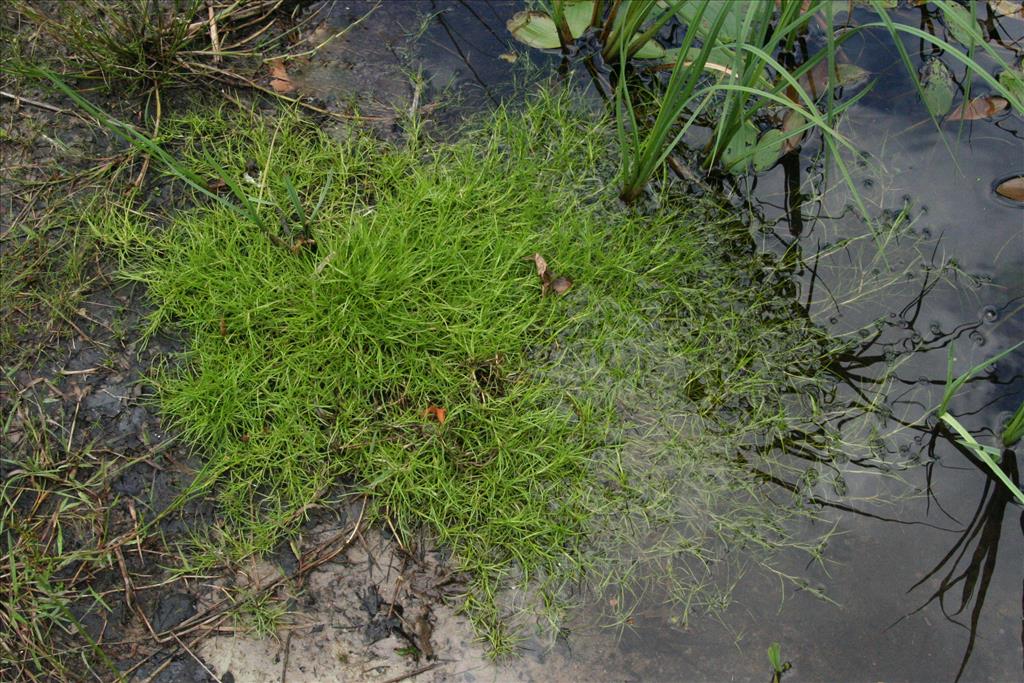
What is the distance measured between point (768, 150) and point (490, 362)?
102cm

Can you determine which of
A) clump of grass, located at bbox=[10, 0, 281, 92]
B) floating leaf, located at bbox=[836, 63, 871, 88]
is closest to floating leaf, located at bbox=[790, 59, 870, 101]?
floating leaf, located at bbox=[836, 63, 871, 88]

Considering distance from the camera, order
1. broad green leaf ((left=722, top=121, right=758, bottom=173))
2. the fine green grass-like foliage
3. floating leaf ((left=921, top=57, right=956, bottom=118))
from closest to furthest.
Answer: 1. the fine green grass-like foliage
2. broad green leaf ((left=722, top=121, right=758, bottom=173))
3. floating leaf ((left=921, top=57, right=956, bottom=118))

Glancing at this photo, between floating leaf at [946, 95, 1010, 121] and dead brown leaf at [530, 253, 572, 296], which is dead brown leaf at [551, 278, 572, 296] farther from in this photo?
floating leaf at [946, 95, 1010, 121]

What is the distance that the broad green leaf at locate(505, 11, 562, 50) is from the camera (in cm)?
237

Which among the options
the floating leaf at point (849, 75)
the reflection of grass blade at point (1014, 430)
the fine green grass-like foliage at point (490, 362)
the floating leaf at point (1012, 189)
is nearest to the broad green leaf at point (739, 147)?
the fine green grass-like foliage at point (490, 362)

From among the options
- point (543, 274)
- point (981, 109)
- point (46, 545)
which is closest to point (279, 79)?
point (543, 274)

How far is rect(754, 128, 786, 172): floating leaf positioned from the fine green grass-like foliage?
210mm

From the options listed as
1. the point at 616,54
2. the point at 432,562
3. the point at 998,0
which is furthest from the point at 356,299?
the point at 998,0

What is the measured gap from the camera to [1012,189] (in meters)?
2.20

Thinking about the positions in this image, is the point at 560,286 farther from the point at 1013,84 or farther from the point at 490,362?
the point at 1013,84

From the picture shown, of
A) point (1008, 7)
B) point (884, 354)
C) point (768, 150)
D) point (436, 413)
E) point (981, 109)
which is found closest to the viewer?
point (436, 413)

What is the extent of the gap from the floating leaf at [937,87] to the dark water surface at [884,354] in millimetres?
51

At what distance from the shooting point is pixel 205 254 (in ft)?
6.77

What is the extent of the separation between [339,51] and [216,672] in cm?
181
